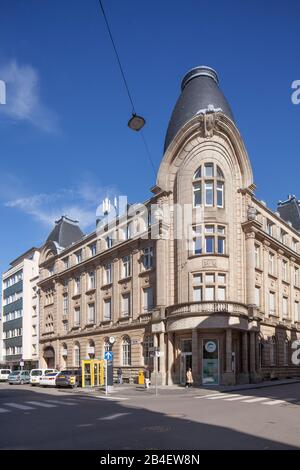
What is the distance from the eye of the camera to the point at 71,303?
177 feet

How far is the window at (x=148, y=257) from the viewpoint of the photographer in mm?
41656

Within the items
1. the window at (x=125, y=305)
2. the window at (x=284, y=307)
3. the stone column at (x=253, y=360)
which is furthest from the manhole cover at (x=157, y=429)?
the window at (x=284, y=307)

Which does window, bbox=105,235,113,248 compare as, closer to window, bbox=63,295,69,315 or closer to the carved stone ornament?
window, bbox=63,295,69,315

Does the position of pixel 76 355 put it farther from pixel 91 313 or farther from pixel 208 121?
pixel 208 121

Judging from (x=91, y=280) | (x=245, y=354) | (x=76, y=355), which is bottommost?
(x=76, y=355)

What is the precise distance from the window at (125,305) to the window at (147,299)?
8.97 ft

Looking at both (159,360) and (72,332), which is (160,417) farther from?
(72,332)

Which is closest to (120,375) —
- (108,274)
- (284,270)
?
(108,274)

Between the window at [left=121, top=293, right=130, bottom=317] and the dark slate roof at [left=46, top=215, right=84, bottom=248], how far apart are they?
1801 cm

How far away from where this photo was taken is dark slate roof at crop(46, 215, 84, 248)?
201ft

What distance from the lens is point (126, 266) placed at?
149 feet

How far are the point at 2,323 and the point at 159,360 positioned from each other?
4768 centimetres

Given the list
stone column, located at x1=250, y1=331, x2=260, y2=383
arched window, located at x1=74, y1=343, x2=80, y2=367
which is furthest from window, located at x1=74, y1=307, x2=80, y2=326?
stone column, located at x1=250, y1=331, x2=260, y2=383

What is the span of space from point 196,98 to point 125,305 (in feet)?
61.6
